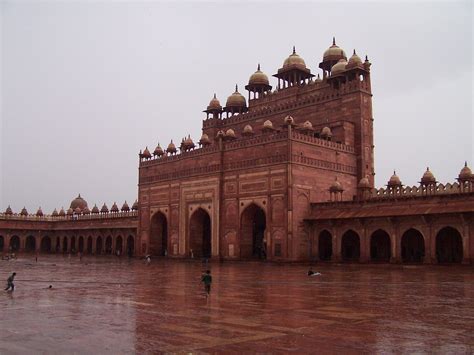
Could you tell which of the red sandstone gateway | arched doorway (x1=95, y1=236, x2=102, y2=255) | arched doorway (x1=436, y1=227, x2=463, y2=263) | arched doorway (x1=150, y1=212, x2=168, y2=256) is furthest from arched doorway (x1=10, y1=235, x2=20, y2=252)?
arched doorway (x1=436, y1=227, x2=463, y2=263)

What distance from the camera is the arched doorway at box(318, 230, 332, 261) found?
3526cm

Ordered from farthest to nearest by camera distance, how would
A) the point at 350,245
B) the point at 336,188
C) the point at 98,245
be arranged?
1. the point at 98,245
2. the point at 350,245
3. the point at 336,188

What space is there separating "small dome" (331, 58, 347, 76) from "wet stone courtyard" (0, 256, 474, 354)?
25.3 m

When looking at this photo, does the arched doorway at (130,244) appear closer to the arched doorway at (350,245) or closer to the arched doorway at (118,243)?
the arched doorway at (118,243)

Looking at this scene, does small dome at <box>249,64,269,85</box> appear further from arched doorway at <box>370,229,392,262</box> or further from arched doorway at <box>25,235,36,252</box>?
arched doorway at <box>25,235,36,252</box>

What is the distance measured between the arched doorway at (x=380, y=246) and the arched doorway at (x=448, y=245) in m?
3.31

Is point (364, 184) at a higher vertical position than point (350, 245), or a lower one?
higher

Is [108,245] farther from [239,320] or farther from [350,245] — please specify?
[239,320]

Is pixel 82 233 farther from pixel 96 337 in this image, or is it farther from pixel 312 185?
pixel 96 337

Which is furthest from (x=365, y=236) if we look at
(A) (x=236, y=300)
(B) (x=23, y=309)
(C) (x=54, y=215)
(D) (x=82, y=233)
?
(C) (x=54, y=215)

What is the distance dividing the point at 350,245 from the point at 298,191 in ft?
16.6

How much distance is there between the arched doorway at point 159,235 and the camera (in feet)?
153

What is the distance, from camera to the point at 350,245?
35.3 metres

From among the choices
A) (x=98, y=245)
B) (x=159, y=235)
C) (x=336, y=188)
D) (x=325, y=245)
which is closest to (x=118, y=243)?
(x=98, y=245)
